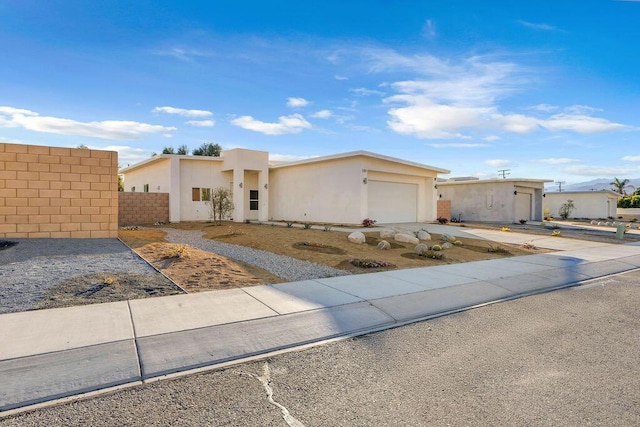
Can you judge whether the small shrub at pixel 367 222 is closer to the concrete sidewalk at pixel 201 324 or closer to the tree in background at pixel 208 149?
the concrete sidewalk at pixel 201 324

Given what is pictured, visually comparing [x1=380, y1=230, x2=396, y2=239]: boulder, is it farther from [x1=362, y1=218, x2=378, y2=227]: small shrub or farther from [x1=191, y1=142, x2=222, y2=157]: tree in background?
[x1=191, y1=142, x2=222, y2=157]: tree in background

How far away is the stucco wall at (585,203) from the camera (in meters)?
39.6

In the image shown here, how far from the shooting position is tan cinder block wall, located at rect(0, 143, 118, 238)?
38.5 ft

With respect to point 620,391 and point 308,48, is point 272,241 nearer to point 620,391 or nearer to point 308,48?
point 308,48

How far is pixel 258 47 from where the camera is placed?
14719mm

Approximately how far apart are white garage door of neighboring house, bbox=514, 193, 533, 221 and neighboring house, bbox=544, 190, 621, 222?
11.1 m

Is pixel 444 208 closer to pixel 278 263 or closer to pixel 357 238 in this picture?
pixel 357 238

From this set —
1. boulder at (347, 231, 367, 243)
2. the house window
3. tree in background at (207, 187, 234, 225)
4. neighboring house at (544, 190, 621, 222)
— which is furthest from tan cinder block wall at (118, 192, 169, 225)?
neighboring house at (544, 190, 621, 222)

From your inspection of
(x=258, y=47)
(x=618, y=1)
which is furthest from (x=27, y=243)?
(x=618, y=1)

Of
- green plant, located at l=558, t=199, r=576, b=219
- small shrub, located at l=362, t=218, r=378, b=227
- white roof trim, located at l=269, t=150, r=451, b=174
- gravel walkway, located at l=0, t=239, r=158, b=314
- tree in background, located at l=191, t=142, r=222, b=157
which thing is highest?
tree in background, located at l=191, t=142, r=222, b=157

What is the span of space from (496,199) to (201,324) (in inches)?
1182

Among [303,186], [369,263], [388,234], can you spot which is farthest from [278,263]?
[303,186]

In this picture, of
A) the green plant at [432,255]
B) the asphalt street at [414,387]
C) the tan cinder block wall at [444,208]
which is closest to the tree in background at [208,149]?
the tan cinder block wall at [444,208]

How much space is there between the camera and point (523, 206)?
3173 cm
